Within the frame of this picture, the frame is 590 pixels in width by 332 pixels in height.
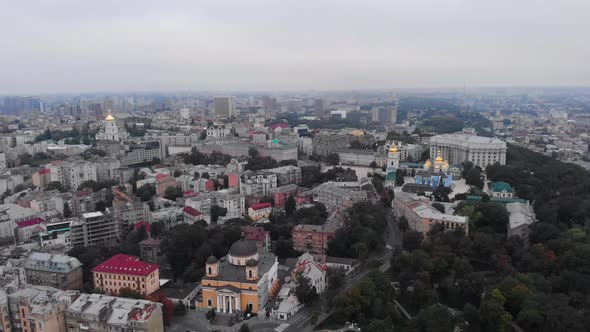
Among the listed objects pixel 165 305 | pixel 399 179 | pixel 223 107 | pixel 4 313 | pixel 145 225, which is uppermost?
pixel 223 107

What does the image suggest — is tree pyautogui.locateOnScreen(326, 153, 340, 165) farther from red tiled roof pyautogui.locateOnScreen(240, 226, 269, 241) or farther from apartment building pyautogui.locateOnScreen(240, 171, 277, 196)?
red tiled roof pyautogui.locateOnScreen(240, 226, 269, 241)

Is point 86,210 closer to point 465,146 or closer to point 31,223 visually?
point 31,223

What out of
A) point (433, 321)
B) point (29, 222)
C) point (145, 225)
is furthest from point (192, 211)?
point (433, 321)

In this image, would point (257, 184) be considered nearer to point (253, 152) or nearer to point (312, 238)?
point (312, 238)

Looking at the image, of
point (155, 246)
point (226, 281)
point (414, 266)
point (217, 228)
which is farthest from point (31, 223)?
point (414, 266)

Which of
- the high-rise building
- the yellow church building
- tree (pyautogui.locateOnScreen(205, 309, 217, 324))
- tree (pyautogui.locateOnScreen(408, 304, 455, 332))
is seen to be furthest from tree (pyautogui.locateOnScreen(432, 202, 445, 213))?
the high-rise building

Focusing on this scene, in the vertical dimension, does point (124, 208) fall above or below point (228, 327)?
above
